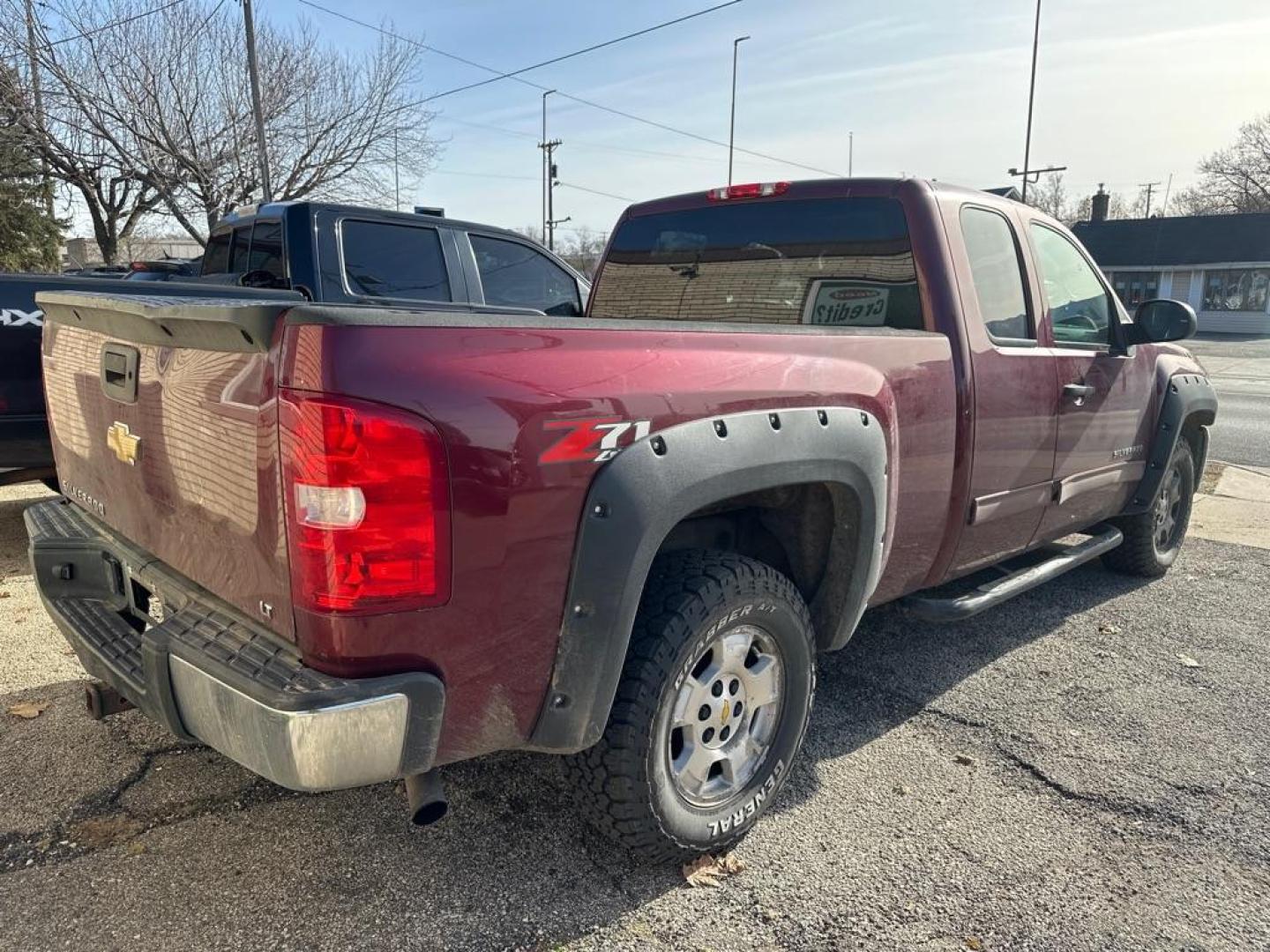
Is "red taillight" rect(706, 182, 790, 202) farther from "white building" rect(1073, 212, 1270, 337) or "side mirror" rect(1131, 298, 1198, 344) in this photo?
"white building" rect(1073, 212, 1270, 337)

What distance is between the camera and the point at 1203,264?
38219 millimetres

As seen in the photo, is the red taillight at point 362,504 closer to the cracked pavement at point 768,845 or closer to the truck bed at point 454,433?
the truck bed at point 454,433

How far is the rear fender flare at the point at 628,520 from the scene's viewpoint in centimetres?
203

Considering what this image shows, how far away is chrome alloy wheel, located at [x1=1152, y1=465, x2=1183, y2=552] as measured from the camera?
5023mm

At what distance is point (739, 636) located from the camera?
8.36 ft

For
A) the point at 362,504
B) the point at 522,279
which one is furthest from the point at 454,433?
the point at 522,279

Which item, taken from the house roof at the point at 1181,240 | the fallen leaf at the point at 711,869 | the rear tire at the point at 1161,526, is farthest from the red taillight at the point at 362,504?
the house roof at the point at 1181,240

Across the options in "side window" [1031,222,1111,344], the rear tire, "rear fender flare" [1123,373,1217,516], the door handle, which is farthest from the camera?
the rear tire

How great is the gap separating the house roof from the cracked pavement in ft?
128

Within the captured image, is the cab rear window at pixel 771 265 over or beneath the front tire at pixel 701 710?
over

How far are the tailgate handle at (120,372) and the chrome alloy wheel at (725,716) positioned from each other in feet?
5.39

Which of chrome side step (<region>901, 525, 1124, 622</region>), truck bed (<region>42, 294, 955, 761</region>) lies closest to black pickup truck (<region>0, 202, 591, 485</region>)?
truck bed (<region>42, 294, 955, 761</region>)

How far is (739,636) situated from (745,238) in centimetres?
192

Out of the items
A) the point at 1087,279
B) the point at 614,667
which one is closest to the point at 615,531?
the point at 614,667
